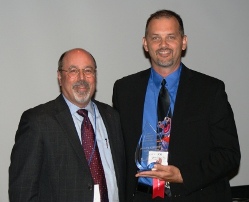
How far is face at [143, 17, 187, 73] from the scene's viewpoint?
99.0 inches

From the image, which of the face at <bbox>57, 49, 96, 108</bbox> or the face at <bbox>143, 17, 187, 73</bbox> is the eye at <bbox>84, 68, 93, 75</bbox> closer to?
the face at <bbox>57, 49, 96, 108</bbox>

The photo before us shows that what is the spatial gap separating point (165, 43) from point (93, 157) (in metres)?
0.91

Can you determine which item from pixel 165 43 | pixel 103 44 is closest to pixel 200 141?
pixel 165 43

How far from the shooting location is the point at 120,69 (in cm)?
352

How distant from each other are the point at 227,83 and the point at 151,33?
1.62 meters

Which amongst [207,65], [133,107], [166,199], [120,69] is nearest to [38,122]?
[133,107]

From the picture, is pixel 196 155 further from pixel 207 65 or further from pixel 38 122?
pixel 207 65

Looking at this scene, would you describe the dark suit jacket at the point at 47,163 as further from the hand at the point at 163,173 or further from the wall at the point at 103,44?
the wall at the point at 103,44

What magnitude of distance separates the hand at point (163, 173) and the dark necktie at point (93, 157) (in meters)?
0.27

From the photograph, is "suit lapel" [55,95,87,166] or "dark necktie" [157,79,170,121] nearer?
"suit lapel" [55,95,87,166]

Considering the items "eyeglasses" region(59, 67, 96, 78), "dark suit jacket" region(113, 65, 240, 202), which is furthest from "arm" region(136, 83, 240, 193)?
"eyeglasses" region(59, 67, 96, 78)

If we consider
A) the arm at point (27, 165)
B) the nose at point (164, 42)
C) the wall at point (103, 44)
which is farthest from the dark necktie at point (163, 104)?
the wall at point (103, 44)

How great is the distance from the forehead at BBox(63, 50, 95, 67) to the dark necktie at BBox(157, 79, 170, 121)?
0.52 metres

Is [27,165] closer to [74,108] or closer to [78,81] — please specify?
[74,108]
